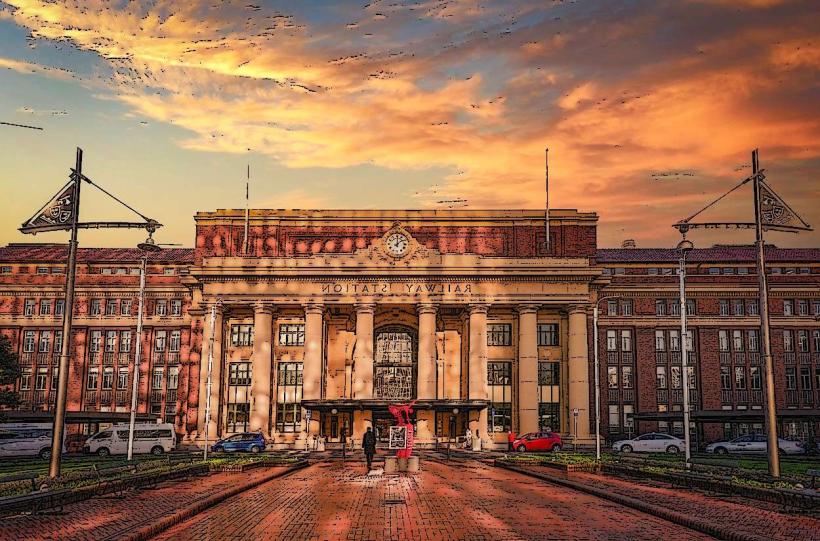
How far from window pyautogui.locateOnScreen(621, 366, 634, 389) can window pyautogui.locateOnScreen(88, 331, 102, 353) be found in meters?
57.0

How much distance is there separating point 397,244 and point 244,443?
2278 cm

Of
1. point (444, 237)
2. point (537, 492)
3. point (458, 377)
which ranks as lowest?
point (537, 492)

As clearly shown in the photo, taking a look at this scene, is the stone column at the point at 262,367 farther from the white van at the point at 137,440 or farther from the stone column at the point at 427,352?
the stone column at the point at 427,352

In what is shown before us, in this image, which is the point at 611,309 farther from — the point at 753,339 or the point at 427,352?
the point at 427,352

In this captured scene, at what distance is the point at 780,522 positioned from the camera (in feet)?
65.5

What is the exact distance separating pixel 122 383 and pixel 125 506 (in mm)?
79243

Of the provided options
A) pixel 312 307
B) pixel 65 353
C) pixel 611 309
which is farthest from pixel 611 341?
pixel 65 353

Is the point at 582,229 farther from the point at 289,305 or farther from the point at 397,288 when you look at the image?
the point at 289,305

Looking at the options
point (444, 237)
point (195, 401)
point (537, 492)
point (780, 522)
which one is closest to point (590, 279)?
point (444, 237)

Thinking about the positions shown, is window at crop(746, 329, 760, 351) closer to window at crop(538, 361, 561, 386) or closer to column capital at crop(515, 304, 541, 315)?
window at crop(538, 361, 561, 386)

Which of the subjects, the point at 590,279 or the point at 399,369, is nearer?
the point at 590,279

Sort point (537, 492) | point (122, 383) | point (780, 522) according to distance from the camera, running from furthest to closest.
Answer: point (122, 383) < point (537, 492) < point (780, 522)

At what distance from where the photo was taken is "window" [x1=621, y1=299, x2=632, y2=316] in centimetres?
9381

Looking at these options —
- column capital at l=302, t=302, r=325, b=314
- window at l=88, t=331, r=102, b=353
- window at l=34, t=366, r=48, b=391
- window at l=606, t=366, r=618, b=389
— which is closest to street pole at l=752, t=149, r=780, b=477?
column capital at l=302, t=302, r=325, b=314
